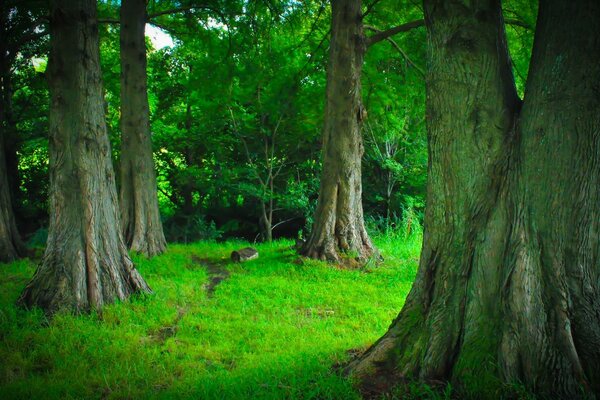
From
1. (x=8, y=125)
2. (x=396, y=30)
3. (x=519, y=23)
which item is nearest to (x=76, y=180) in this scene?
(x=396, y=30)

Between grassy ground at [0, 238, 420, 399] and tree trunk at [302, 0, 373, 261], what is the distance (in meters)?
1.23

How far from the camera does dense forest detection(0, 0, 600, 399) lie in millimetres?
3111

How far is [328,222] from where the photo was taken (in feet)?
31.4

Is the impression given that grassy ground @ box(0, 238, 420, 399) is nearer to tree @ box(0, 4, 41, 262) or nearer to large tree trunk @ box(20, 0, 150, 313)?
large tree trunk @ box(20, 0, 150, 313)

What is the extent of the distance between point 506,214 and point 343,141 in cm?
661

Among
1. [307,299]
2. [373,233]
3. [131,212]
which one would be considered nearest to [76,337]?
[307,299]

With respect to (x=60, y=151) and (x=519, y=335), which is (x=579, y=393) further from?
(x=60, y=151)

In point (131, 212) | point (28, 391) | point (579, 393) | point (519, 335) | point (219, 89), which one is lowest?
point (28, 391)

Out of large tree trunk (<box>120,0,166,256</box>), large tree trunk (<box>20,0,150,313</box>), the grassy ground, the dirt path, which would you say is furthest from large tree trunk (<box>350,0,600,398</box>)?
large tree trunk (<box>120,0,166,256</box>)

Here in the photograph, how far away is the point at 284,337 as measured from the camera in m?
5.24

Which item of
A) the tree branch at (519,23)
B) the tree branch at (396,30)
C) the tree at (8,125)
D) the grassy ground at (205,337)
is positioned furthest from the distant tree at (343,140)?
the tree at (8,125)

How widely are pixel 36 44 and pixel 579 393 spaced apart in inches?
630

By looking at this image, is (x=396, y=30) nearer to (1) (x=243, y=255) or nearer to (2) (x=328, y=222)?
(2) (x=328, y=222)

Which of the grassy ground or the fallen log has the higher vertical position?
the fallen log
